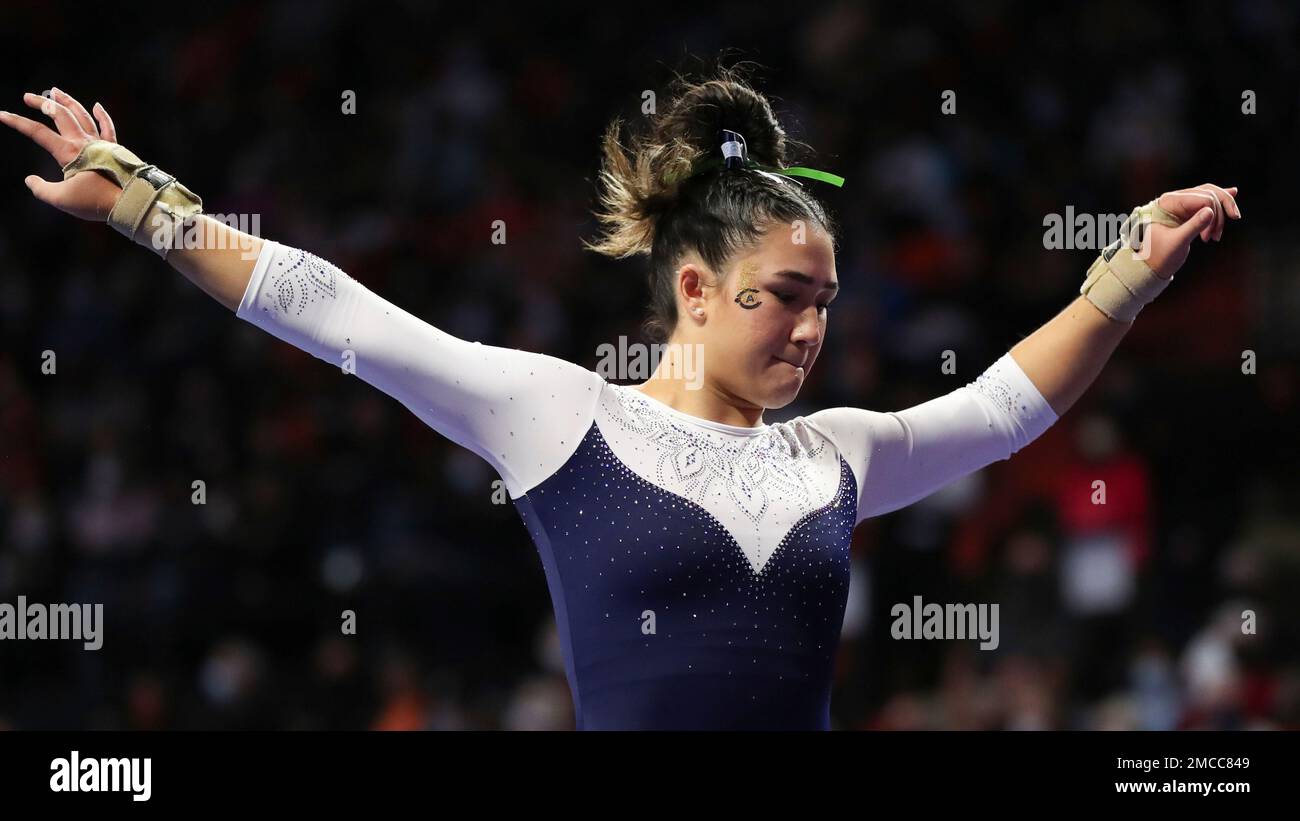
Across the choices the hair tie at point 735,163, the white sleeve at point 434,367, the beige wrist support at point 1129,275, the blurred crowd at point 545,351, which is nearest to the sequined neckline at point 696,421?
the white sleeve at point 434,367

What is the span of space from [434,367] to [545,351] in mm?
3460

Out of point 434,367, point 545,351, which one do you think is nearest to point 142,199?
point 434,367

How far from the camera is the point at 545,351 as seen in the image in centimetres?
553

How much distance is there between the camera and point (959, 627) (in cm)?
459

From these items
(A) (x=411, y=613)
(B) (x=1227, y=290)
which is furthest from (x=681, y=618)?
(B) (x=1227, y=290)

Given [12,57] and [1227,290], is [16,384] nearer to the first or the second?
[12,57]

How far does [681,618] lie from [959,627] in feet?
8.73

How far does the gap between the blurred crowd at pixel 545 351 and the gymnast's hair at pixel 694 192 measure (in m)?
2.48

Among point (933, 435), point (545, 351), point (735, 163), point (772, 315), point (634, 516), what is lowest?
point (634, 516)

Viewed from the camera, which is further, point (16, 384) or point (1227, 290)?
point (16, 384)

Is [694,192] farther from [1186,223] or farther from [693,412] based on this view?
[1186,223]

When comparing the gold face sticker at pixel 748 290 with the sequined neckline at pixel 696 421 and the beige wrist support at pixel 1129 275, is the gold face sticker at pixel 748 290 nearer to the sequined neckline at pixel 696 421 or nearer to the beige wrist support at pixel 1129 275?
the sequined neckline at pixel 696 421

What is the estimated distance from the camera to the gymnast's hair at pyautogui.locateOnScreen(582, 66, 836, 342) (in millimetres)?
2303

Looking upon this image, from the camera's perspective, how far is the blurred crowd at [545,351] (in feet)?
15.5
